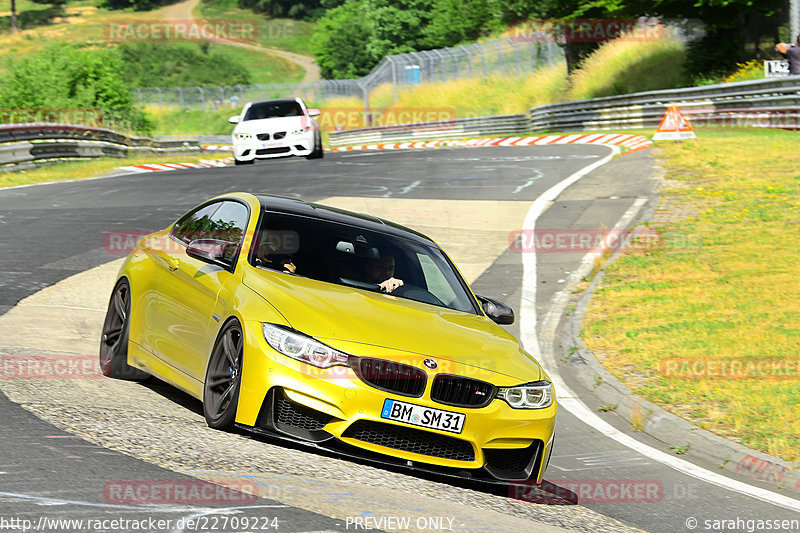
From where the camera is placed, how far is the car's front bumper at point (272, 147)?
27844 millimetres

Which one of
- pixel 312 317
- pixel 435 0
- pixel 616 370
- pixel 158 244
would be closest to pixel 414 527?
pixel 312 317

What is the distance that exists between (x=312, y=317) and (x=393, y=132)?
1930 inches

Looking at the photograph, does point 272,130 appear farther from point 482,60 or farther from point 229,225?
point 482,60

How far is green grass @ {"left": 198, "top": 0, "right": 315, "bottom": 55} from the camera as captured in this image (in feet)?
468

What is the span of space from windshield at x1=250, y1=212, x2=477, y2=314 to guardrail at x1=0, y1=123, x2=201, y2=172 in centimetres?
2032

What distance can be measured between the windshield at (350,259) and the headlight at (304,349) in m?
1.13

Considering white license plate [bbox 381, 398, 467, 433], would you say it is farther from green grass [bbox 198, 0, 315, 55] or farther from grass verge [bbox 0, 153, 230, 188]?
green grass [bbox 198, 0, 315, 55]

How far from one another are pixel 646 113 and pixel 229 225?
29.7 m

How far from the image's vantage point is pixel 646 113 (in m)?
35.5

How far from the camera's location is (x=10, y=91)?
1705 inches

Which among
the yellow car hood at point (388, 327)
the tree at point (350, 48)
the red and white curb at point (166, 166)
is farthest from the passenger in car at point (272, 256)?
the tree at point (350, 48)

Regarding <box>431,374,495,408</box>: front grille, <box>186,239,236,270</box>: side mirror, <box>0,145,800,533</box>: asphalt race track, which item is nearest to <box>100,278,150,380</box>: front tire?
<box>0,145,800,533</box>: asphalt race track

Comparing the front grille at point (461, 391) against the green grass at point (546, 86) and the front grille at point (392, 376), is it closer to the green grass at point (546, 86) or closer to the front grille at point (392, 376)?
the front grille at point (392, 376)

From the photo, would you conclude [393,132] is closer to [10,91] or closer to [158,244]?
[10,91]
